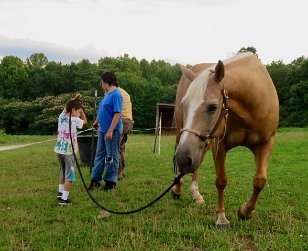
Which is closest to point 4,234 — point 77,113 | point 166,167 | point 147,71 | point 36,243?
point 36,243

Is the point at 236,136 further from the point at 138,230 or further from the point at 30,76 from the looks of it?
the point at 30,76

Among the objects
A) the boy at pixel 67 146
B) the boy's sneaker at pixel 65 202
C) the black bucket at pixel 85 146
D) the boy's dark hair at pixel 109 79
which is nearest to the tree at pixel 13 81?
the black bucket at pixel 85 146

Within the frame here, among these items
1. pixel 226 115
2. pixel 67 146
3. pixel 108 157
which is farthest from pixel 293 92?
pixel 226 115

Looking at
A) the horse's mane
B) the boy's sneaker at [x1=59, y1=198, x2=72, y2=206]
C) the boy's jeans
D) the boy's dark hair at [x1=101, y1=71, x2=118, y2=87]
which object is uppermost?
the boy's dark hair at [x1=101, y1=71, x2=118, y2=87]

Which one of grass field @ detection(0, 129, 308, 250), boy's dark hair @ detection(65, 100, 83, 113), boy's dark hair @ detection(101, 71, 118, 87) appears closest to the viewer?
grass field @ detection(0, 129, 308, 250)

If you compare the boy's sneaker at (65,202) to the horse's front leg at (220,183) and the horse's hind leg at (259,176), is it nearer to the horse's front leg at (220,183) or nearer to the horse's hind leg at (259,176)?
the horse's front leg at (220,183)

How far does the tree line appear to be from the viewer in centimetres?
4359

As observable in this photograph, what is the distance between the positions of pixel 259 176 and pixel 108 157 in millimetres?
2636

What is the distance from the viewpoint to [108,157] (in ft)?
19.0

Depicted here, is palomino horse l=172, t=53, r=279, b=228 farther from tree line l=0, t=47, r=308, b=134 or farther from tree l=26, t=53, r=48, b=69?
tree l=26, t=53, r=48, b=69

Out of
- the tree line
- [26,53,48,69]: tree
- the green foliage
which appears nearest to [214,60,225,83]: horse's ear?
the green foliage

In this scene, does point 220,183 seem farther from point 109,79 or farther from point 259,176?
point 109,79

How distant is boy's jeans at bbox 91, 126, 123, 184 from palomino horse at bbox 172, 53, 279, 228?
215 cm

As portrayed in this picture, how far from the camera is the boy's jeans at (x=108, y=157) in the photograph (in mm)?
5812
